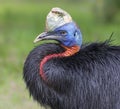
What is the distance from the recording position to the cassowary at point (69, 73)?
5355 millimetres

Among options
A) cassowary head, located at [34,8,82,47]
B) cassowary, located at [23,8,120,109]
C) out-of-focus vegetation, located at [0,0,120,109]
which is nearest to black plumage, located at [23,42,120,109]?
cassowary, located at [23,8,120,109]

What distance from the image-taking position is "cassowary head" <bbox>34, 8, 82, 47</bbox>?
535cm

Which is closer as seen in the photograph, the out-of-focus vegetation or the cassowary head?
the cassowary head

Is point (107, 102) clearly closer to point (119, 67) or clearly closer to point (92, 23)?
point (119, 67)

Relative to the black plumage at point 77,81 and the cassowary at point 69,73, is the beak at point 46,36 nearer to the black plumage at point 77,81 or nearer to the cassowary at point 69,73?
the cassowary at point 69,73

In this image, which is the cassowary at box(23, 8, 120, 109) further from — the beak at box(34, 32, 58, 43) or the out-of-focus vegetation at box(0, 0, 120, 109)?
the out-of-focus vegetation at box(0, 0, 120, 109)

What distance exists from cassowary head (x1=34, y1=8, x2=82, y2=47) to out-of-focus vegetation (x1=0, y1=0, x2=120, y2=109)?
1.96 m

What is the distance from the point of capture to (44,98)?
5457mm

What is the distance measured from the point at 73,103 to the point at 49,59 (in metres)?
0.42

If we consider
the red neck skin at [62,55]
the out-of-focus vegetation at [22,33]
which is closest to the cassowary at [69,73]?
the red neck skin at [62,55]

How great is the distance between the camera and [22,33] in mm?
13352

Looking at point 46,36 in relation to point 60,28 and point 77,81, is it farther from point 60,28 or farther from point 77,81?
point 77,81

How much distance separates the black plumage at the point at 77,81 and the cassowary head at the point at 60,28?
0.18m

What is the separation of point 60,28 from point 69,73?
0.38 meters
